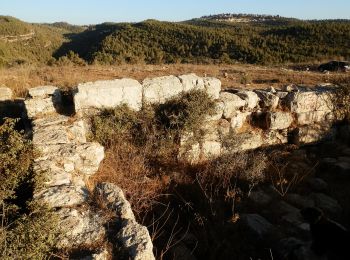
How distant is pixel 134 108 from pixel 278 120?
292 centimetres

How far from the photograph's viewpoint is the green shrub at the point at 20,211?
121 inches

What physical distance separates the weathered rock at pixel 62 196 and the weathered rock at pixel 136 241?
0.67 m

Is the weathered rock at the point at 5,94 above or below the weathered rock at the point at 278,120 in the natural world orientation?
above

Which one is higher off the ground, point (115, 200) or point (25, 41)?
point (115, 200)

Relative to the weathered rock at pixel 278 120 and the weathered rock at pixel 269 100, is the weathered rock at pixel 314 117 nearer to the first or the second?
the weathered rock at pixel 278 120

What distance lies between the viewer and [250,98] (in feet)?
24.2

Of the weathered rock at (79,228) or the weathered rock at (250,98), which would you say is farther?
the weathered rock at (250,98)

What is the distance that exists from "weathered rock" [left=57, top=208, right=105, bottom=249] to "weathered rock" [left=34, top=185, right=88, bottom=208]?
0.14m

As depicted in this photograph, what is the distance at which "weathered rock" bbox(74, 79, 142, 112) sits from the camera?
6.04 meters

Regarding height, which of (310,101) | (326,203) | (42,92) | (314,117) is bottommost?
(326,203)

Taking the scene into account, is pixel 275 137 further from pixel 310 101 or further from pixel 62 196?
pixel 62 196

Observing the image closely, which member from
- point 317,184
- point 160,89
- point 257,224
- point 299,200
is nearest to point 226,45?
point 160,89

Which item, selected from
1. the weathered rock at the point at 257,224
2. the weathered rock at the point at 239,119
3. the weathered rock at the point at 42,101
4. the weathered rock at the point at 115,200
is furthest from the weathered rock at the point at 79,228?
the weathered rock at the point at 239,119

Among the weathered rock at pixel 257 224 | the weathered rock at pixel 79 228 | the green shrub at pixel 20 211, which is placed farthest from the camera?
the weathered rock at pixel 257 224
